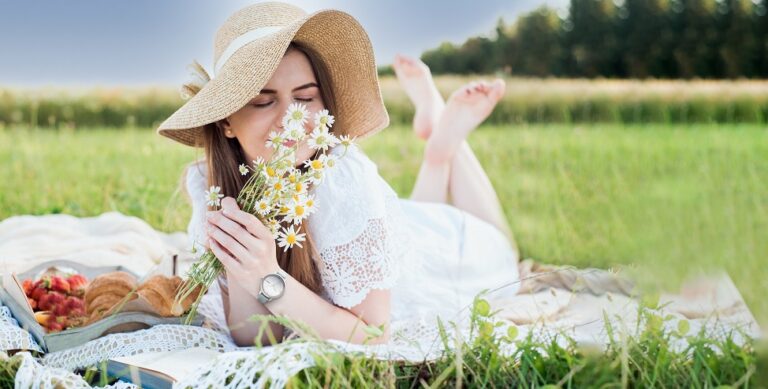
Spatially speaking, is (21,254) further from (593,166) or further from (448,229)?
(593,166)

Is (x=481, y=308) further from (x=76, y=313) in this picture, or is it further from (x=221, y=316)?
(x=76, y=313)

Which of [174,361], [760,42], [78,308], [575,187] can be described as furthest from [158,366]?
[760,42]

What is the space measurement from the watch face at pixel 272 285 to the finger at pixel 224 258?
0.08 m

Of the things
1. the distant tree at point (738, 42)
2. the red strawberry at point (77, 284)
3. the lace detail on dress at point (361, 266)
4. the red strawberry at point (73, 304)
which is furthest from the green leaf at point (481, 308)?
the distant tree at point (738, 42)

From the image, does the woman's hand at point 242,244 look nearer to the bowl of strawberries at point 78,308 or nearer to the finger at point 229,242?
the finger at point 229,242

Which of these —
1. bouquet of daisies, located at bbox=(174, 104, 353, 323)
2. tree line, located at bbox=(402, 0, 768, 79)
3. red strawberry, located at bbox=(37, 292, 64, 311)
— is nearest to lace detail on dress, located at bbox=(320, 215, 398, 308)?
bouquet of daisies, located at bbox=(174, 104, 353, 323)

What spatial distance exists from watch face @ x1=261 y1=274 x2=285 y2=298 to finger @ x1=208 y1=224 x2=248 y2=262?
4.0 inches

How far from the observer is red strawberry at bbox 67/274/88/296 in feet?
9.67

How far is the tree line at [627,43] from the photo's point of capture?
Result: 18.8 meters

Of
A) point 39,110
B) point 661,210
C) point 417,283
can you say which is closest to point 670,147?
point 661,210

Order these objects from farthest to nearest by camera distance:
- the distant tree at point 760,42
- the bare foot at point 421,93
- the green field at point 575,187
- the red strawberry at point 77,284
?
1. the distant tree at point 760,42
2. the bare foot at point 421,93
3. the green field at point 575,187
4. the red strawberry at point 77,284

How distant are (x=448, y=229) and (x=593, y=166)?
4.41 meters

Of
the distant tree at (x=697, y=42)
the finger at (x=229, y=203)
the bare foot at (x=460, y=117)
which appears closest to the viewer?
the finger at (x=229, y=203)

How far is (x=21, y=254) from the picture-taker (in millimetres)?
3760
